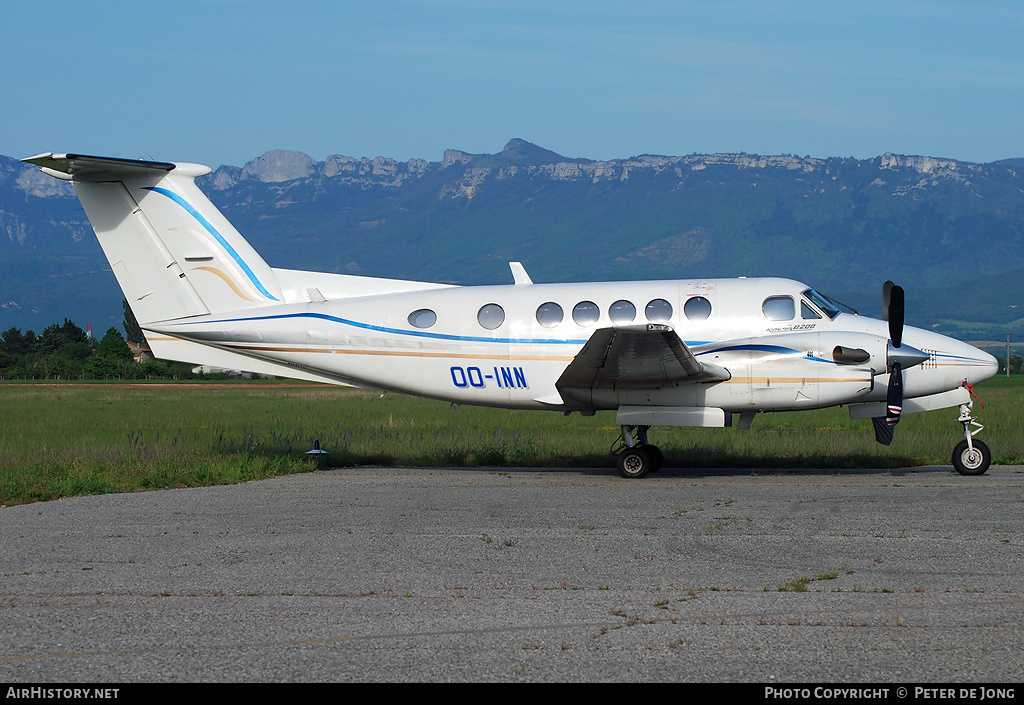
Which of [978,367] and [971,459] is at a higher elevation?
[978,367]

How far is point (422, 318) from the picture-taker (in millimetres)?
16734

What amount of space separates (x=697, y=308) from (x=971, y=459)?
15.4 feet

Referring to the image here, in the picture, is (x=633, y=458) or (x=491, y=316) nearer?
(x=633, y=458)

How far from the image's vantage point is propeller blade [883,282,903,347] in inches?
591

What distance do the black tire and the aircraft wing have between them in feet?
3.57

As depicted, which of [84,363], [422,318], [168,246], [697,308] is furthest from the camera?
[84,363]

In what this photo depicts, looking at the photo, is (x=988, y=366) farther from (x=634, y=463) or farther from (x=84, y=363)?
(x=84, y=363)

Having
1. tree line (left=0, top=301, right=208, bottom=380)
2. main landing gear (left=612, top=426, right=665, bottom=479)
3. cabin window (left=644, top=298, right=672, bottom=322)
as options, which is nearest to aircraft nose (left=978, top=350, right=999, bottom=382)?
cabin window (left=644, top=298, right=672, bottom=322)

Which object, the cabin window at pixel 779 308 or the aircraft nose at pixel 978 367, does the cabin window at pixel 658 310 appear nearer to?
the cabin window at pixel 779 308

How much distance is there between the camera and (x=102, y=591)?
25.5ft

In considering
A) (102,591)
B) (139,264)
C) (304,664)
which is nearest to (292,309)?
(139,264)

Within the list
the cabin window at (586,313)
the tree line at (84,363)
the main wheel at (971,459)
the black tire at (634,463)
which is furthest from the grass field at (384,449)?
the tree line at (84,363)

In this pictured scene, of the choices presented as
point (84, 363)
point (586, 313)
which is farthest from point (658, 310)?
point (84, 363)

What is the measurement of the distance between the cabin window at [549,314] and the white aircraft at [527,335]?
2 cm
